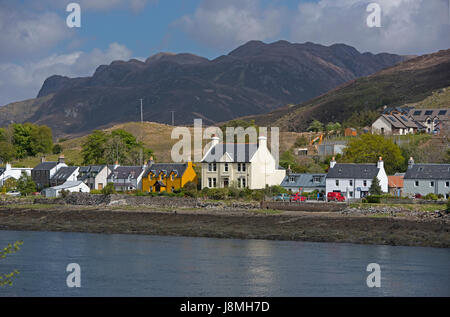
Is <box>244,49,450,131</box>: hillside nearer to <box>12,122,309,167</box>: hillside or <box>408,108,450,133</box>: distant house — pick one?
<box>408,108,450,133</box>: distant house

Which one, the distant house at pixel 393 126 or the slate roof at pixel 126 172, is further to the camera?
the distant house at pixel 393 126

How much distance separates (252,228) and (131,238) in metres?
9.45

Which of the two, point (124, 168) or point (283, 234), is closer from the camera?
point (283, 234)

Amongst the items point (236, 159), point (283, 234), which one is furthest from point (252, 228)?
point (236, 159)

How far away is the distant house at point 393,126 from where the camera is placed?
99688 mm

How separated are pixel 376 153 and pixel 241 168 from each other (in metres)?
15.4

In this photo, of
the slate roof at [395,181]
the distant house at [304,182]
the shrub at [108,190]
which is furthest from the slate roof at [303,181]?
the shrub at [108,190]

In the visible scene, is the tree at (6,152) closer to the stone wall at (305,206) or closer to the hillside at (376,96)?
the stone wall at (305,206)

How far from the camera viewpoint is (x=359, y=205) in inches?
2151

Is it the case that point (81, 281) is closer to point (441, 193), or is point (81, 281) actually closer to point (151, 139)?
point (441, 193)

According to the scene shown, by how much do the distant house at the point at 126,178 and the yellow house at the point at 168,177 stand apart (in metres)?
0.93

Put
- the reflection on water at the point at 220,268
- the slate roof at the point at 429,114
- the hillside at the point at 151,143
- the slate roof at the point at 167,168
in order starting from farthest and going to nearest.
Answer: the slate roof at the point at 429,114, the hillside at the point at 151,143, the slate roof at the point at 167,168, the reflection on water at the point at 220,268

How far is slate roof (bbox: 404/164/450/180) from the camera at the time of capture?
197 ft
